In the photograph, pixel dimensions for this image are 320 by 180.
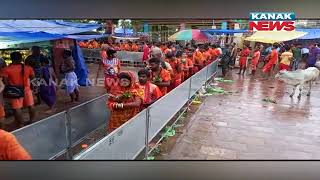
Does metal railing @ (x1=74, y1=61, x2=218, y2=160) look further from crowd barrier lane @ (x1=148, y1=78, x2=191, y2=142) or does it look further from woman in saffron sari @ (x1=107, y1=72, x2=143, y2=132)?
woman in saffron sari @ (x1=107, y1=72, x2=143, y2=132)

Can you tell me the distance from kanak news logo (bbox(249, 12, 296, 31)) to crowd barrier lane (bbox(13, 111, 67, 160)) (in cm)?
191

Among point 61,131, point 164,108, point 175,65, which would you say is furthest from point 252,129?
point 61,131

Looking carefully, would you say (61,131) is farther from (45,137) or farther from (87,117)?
(87,117)

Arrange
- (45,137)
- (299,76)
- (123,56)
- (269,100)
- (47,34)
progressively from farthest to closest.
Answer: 1. (299,76)
2. (269,100)
3. (123,56)
4. (47,34)
5. (45,137)

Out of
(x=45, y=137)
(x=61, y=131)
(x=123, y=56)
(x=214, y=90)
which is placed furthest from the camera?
(x=214, y=90)

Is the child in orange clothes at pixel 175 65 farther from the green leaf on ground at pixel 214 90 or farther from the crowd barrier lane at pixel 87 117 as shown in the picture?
the green leaf on ground at pixel 214 90

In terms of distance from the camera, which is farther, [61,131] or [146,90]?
[146,90]

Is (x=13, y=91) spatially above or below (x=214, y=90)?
above

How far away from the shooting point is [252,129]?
543 centimetres

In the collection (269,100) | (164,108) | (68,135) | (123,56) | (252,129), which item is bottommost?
(252,129)

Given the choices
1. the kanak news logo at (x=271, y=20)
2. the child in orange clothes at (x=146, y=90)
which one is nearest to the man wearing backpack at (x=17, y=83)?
the child in orange clothes at (x=146, y=90)

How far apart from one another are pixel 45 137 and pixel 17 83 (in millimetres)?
1418

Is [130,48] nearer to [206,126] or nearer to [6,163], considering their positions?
[206,126]

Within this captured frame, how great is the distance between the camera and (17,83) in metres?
4.21
